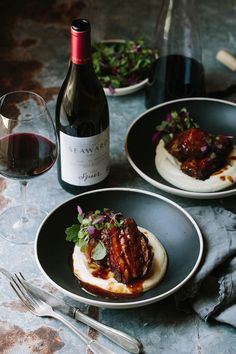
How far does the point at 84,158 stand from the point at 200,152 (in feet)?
0.87

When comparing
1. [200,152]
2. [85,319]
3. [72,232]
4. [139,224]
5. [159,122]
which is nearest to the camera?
[85,319]

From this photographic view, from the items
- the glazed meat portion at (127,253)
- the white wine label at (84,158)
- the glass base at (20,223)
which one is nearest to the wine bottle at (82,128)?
the white wine label at (84,158)

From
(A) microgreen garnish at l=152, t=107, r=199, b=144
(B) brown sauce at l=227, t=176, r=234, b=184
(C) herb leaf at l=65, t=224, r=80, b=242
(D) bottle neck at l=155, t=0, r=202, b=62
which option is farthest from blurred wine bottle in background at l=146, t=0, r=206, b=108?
(C) herb leaf at l=65, t=224, r=80, b=242

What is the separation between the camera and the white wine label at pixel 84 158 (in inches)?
57.4

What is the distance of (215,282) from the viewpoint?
1310 mm

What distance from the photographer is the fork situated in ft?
3.97

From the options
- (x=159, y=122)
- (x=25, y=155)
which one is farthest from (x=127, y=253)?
(x=159, y=122)

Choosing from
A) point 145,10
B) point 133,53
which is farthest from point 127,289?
point 145,10

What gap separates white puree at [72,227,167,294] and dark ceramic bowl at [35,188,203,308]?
1 cm

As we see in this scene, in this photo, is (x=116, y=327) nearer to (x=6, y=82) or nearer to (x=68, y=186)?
(x=68, y=186)

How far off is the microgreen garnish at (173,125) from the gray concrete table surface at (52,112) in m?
0.10

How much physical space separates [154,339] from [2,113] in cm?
51

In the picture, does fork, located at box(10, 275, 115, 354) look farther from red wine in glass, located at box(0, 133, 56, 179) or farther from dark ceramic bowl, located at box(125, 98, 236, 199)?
dark ceramic bowl, located at box(125, 98, 236, 199)

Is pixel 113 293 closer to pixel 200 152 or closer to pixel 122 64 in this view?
pixel 200 152
